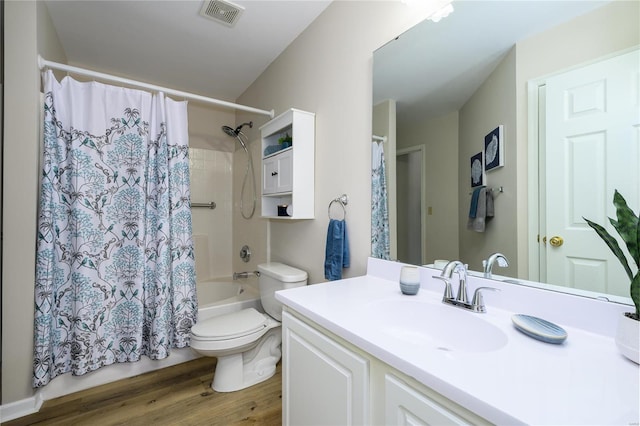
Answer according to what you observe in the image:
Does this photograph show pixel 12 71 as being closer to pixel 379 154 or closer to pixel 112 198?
pixel 112 198

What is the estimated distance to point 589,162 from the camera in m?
0.79

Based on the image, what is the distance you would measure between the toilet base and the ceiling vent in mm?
2125

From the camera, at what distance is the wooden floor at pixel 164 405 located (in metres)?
1.43

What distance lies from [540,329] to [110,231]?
2080 millimetres

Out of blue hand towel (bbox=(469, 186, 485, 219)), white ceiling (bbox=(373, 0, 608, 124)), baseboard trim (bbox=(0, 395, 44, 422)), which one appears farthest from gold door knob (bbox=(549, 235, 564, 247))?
baseboard trim (bbox=(0, 395, 44, 422))

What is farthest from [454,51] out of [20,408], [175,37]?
[20,408]

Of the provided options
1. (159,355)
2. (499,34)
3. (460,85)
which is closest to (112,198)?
(159,355)

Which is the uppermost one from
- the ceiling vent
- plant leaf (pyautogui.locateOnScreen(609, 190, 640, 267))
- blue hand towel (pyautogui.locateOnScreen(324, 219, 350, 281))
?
the ceiling vent

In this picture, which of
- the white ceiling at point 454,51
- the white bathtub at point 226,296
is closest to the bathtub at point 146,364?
the white bathtub at point 226,296

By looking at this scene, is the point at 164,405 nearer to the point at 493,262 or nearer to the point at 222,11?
the point at 493,262

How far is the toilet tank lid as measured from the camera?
181 centimetres

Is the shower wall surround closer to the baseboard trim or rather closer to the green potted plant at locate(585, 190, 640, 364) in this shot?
the baseboard trim

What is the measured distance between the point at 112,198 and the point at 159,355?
1022mm

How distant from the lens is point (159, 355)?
1762 millimetres
